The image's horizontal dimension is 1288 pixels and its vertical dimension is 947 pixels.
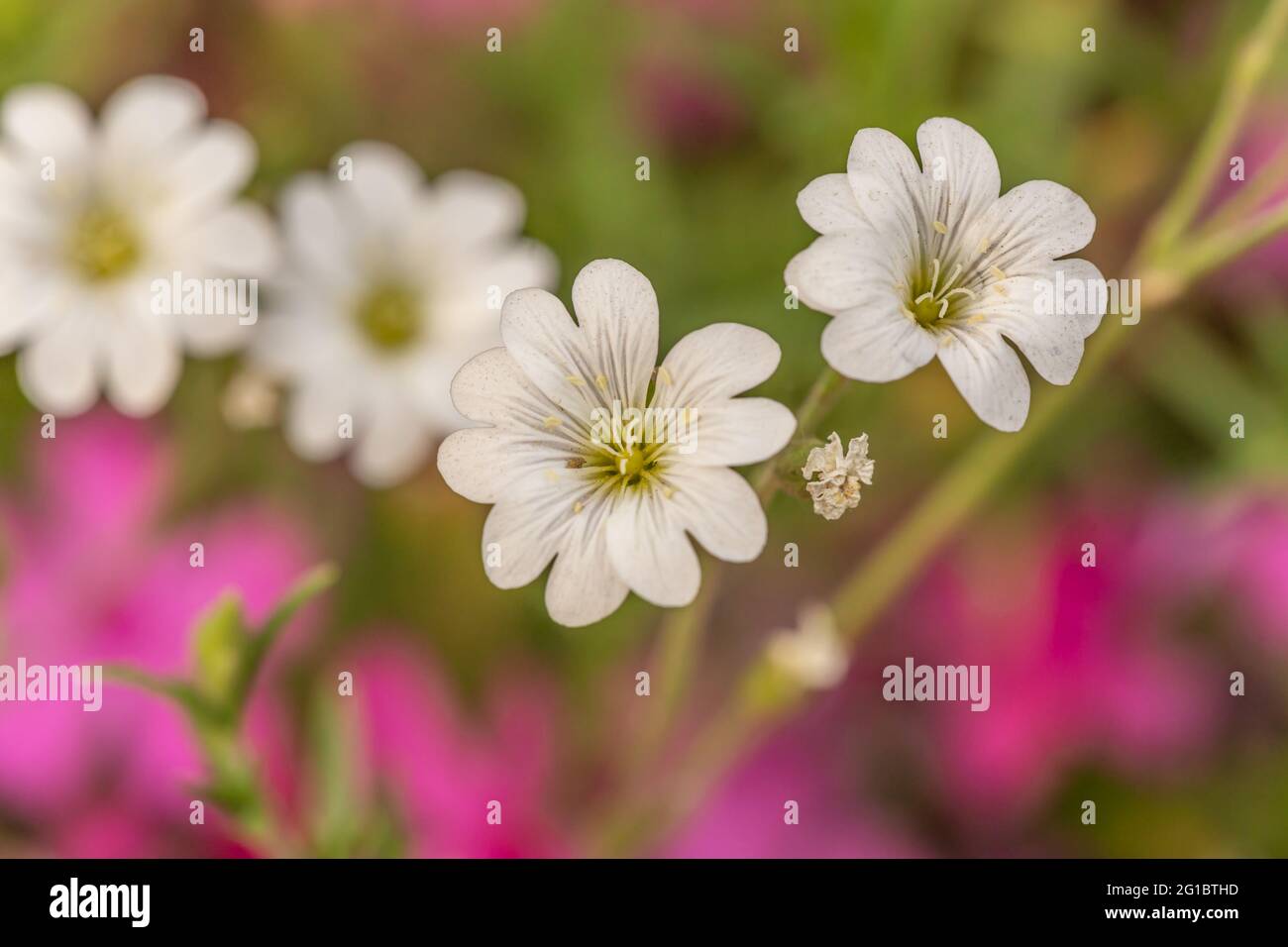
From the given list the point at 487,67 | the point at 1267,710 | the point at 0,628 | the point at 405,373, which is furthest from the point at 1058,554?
the point at 0,628

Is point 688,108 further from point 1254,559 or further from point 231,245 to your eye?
point 1254,559

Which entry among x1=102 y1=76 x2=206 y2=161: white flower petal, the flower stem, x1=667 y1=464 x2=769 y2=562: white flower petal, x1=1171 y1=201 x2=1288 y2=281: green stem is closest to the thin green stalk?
x1=1171 y1=201 x2=1288 y2=281: green stem

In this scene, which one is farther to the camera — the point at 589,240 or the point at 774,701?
the point at 589,240

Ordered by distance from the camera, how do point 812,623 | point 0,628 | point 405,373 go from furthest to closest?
point 0,628, point 405,373, point 812,623

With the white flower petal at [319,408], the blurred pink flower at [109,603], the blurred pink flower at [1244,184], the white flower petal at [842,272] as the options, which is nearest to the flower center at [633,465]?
the white flower petal at [842,272]

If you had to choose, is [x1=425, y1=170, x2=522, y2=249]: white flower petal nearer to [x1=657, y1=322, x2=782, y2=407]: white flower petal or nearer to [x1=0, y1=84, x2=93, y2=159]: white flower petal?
[x1=0, y1=84, x2=93, y2=159]: white flower petal

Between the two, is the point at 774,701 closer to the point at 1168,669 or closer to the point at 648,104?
the point at 1168,669

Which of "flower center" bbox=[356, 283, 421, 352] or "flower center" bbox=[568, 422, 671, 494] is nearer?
"flower center" bbox=[568, 422, 671, 494]

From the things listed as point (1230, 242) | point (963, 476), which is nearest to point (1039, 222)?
point (1230, 242)
